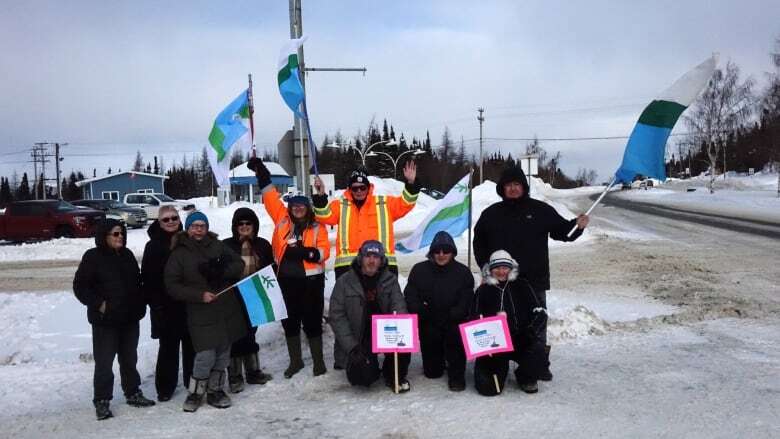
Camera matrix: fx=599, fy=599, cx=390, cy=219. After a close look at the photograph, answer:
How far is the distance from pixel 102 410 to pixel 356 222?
2.68 meters

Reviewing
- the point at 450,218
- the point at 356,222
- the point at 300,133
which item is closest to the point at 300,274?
the point at 356,222

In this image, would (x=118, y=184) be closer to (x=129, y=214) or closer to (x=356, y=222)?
(x=129, y=214)

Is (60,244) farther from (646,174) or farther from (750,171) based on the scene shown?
(750,171)

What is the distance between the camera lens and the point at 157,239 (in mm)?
5219

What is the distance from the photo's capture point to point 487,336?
16.6ft

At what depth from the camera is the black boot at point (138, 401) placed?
198 inches

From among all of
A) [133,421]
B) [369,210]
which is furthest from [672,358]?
[133,421]

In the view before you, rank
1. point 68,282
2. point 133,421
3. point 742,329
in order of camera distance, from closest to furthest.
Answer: point 133,421 → point 742,329 → point 68,282

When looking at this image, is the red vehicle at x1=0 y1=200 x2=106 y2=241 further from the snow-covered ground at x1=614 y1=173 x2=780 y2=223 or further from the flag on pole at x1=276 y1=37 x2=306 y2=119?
the snow-covered ground at x1=614 y1=173 x2=780 y2=223

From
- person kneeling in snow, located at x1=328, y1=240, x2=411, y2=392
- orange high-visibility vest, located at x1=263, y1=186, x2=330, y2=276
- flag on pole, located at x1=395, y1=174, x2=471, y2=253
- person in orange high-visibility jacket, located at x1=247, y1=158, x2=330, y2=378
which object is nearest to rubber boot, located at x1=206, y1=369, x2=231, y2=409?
person in orange high-visibility jacket, located at x1=247, y1=158, x2=330, y2=378

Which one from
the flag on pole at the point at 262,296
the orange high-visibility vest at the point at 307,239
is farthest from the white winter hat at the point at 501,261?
the flag on pole at the point at 262,296

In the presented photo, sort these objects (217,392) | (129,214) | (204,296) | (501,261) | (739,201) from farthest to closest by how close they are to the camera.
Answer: (739,201)
(129,214)
(501,261)
(217,392)
(204,296)

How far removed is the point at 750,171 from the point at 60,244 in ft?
288

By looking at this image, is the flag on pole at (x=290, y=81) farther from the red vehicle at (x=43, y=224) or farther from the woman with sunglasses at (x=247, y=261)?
the red vehicle at (x=43, y=224)
